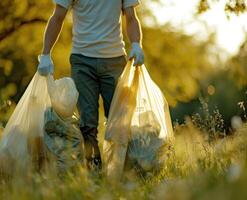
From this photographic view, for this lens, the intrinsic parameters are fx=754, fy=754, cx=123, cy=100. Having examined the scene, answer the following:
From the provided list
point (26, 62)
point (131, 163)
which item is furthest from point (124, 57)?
point (26, 62)

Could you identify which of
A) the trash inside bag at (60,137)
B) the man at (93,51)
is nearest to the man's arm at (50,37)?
the man at (93,51)

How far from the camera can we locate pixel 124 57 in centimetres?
511

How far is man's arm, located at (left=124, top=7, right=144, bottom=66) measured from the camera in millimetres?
4980

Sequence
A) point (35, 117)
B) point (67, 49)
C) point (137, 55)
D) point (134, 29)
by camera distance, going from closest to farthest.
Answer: point (35, 117) < point (137, 55) < point (134, 29) < point (67, 49)

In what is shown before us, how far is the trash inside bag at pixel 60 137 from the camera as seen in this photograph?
4.68 metres

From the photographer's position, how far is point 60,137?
474cm

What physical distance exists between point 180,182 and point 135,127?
2.08 metres

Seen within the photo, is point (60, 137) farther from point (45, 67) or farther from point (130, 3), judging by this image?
point (130, 3)

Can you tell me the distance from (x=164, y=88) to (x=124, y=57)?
866 centimetres

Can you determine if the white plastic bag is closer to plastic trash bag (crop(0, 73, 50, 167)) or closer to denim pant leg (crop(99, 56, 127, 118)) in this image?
plastic trash bag (crop(0, 73, 50, 167))

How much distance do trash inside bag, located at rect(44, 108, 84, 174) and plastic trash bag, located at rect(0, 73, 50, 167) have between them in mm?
77

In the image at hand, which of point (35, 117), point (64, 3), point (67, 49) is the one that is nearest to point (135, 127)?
point (35, 117)

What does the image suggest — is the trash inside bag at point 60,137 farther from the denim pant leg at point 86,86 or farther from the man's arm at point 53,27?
the man's arm at point 53,27

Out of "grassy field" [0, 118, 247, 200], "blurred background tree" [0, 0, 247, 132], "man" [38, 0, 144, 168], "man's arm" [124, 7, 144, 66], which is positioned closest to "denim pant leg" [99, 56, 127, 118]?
"man" [38, 0, 144, 168]
